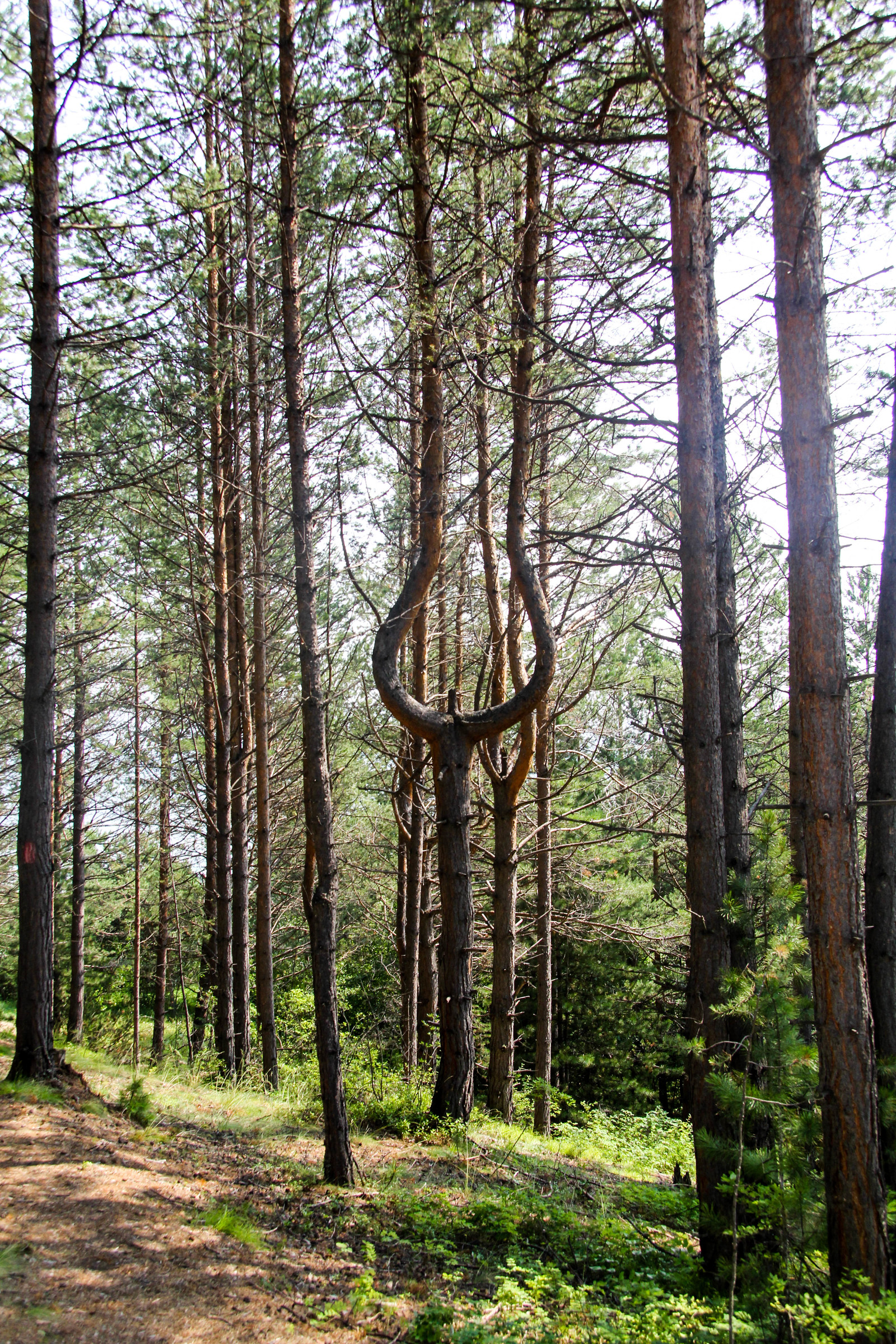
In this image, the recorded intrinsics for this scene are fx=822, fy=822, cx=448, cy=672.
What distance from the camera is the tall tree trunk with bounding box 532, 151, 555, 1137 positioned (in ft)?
29.6

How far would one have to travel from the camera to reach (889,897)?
579 centimetres

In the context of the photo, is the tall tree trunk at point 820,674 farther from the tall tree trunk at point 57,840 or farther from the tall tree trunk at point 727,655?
the tall tree trunk at point 57,840

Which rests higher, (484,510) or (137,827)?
(484,510)

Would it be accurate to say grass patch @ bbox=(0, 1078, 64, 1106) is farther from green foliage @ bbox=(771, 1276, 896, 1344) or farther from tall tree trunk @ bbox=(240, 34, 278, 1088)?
green foliage @ bbox=(771, 1276, 896, 1344)

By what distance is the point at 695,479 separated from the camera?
523 cm

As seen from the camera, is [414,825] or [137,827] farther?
[137,827]

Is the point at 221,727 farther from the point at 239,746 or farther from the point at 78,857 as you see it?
the point at 78,857

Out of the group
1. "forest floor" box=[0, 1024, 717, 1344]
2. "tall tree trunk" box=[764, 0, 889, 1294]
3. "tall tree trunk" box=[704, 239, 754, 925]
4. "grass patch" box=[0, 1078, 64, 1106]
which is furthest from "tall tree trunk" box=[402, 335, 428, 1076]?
"tall tree trunk" box=[764, 0, 889, 1294]

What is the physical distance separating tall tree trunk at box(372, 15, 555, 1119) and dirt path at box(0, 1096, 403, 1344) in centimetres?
186

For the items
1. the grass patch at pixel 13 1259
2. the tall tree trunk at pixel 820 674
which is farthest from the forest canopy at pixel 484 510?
the grass patch at pixel 13 1259

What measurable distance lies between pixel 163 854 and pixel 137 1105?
974cm

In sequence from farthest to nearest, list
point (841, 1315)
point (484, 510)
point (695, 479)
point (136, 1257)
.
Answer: point (484, 510) → point (695, 479) → point (136, 1257) → point (841, 1315)

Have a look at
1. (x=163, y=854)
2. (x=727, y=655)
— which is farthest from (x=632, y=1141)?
(x=727, y=655)

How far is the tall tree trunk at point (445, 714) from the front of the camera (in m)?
6.91
